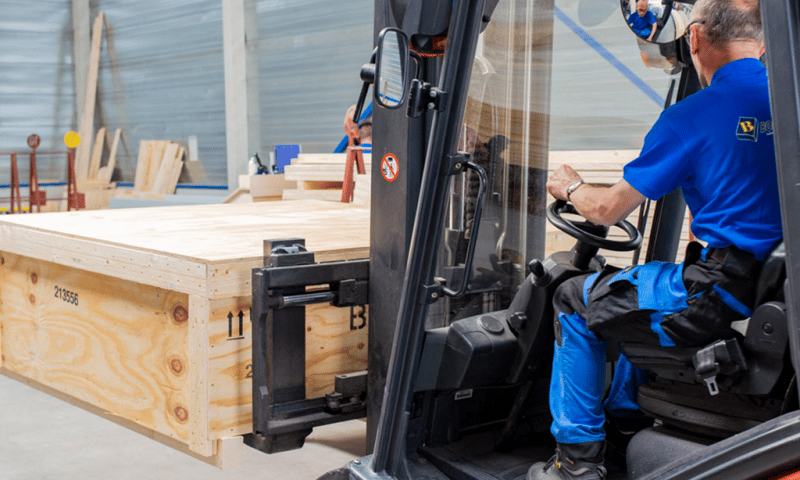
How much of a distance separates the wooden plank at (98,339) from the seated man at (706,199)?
145 cm

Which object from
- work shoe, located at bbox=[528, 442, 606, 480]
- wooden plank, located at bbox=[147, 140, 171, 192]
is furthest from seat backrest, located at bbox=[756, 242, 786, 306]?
wooden plank, located at bbox=[147, 140, 171, 192]

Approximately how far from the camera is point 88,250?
3.08 meters

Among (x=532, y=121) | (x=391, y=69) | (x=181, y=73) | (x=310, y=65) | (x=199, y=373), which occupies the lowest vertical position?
(x=199, y=373)

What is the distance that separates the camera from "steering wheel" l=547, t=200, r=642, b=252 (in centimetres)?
225

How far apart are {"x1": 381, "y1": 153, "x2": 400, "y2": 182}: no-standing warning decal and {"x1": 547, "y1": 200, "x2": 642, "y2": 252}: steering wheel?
529 millimetres

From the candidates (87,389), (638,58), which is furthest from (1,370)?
(638,58)

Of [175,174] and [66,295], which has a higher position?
[175,174]

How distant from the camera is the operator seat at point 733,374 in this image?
5.55 feet

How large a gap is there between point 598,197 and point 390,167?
2.48 feet

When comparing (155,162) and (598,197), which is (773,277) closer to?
(598,197)

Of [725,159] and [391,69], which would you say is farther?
[391,69]

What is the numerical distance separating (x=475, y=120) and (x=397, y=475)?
1.11 meters

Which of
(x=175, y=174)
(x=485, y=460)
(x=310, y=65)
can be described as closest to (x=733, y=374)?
(x=485, y=460)

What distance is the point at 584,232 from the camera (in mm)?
2258
